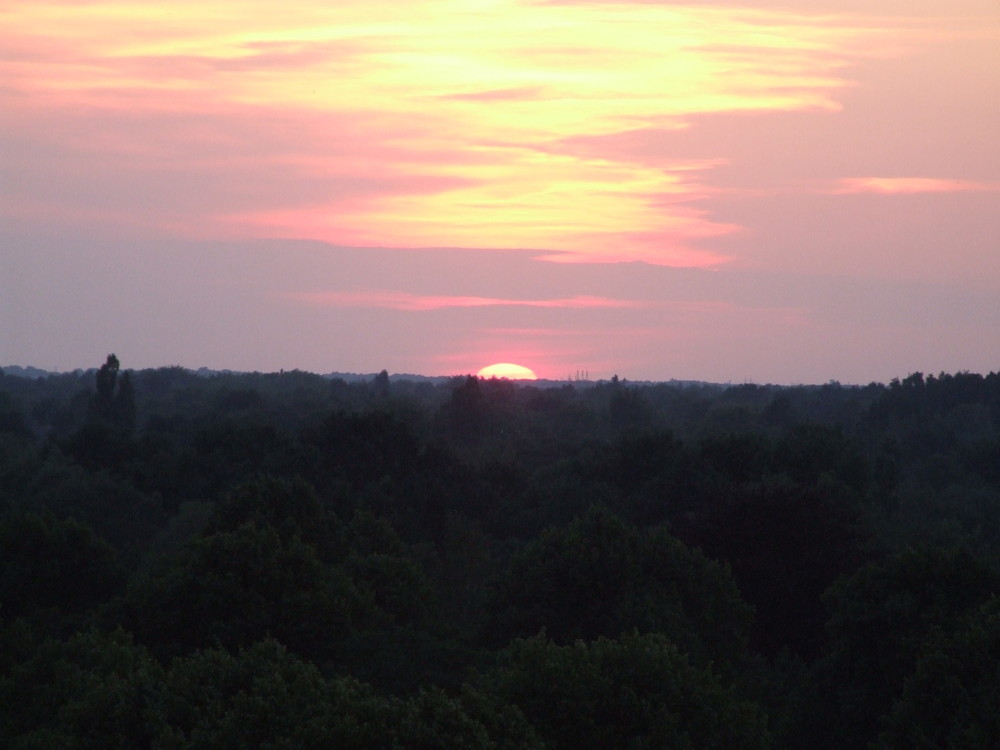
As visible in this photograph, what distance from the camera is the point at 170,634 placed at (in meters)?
35.3

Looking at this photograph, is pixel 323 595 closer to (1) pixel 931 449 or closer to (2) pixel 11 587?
(2) pixel 11 587

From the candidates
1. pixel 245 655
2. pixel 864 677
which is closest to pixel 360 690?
pixel 245 655

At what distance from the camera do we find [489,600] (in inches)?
1551

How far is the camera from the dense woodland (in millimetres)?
23938

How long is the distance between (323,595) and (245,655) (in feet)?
33.8

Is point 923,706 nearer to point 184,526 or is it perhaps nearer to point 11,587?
point 11,587

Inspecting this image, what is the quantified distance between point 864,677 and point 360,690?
14.4 m

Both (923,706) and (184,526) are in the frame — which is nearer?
(923,706)

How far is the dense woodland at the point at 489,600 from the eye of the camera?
23938 mm

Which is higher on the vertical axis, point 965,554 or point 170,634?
point 965,554

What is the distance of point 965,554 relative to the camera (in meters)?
34.9

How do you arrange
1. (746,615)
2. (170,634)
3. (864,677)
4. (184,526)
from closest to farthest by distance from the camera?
1. (864,677)
2. (170,634)
3. (746,615)
4. (184,526)

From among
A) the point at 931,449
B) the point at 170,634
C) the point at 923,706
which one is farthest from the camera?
the point at 931,449

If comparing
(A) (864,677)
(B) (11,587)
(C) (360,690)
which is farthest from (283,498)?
(C) (360,690)
